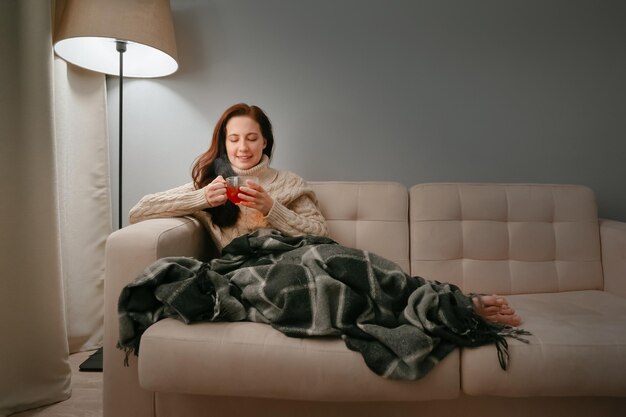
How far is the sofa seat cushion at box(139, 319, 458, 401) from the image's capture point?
85cm

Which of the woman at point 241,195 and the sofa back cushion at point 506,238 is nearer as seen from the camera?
the woman at point 241,195

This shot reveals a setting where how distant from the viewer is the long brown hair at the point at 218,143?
1.42 meters

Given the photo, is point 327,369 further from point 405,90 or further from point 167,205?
point 405,90

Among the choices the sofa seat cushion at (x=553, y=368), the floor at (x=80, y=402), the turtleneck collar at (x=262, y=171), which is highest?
the turtleneck collar at (x=262, y=171)

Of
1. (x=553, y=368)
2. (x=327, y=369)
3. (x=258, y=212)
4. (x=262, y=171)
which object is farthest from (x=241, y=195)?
(x=553, y=368)

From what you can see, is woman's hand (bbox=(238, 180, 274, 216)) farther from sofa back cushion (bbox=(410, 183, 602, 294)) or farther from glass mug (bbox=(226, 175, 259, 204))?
sofa back cushion (bbox=(410, 183, 602, 294))

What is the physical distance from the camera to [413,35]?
1812mm

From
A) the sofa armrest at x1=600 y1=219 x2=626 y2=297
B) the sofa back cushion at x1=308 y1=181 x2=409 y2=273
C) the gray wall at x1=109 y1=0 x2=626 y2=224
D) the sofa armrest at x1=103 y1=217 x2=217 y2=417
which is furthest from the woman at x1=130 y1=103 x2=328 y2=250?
the sofa armrest at x1=600 y1=219 x2=626 y2=297

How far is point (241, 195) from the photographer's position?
1233mm

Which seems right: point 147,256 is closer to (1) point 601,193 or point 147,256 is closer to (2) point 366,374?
(2) point 366,374

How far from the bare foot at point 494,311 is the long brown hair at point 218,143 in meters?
0.99

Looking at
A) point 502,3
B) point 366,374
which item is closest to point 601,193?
point 502,3

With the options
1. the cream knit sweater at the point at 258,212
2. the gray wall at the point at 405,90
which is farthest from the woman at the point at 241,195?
the gray wall at the point at 405,90

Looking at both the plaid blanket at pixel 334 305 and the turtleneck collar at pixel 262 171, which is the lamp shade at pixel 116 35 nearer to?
the turtleneck collar at pixel 262 171
